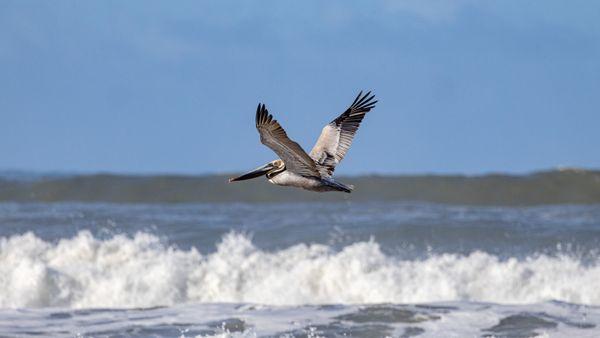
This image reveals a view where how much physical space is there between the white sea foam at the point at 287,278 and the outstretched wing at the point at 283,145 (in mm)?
3732

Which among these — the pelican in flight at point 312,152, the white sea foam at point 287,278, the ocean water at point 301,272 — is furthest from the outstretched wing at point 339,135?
the white sea foam at point 287,278

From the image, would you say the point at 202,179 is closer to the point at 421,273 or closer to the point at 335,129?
the point at 421,273

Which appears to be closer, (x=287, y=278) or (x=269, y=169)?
(x=269, y=169)

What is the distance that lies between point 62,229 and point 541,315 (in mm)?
7817

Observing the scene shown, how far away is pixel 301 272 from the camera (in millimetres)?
12961

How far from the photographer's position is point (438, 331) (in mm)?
9906

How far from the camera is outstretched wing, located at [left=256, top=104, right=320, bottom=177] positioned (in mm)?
8148

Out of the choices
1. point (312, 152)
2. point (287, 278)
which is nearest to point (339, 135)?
point (312, 152)

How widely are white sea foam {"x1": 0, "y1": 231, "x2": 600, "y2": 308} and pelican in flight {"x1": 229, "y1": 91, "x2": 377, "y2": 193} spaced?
3.30m

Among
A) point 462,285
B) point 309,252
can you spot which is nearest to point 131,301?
point 309,252

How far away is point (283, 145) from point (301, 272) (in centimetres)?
472

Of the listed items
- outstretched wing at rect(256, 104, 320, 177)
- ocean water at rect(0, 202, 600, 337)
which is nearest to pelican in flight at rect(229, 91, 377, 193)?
outstretched wing at rect(256, 104, 320, 177)

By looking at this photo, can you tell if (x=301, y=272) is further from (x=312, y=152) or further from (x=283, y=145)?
(x=283, y=145)

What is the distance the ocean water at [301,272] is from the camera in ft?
33.4
